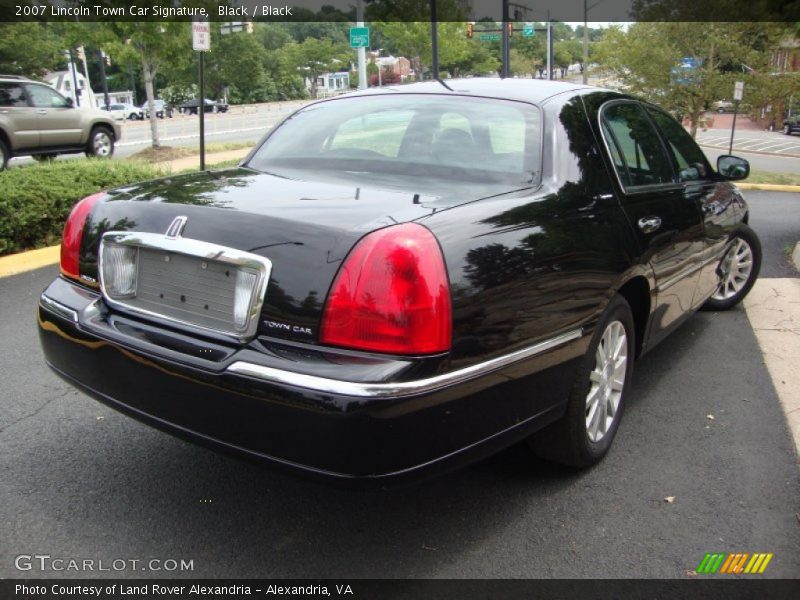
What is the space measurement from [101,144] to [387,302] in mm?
16080

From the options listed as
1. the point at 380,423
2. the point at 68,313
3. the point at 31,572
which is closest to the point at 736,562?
the point at 380,423

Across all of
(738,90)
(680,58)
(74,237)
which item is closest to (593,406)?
(74,237)

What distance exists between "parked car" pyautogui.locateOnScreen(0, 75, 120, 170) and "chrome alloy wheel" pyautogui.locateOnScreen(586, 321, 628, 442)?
1368 centimetres

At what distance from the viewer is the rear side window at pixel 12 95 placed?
1411cm

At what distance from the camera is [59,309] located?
9.23 feet

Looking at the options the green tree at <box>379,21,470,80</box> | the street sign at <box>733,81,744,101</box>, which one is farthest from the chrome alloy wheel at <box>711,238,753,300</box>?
the green tree at <box>379,21,470,80</box>

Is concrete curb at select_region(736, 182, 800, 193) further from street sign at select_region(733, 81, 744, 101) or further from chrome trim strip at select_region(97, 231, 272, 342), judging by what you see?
chrome trim strip at select_region(97, 231, 272, 342)

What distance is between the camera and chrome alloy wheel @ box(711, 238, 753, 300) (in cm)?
535

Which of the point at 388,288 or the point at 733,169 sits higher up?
the point at 733,169

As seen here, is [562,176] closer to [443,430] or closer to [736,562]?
[443,430]

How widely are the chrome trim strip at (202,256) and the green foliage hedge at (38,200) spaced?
4.84 meters

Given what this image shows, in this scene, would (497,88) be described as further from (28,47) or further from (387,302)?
(28,47)

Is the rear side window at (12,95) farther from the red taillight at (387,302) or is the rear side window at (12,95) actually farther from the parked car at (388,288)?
the red taillight at (387,302)

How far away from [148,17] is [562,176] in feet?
52.6
